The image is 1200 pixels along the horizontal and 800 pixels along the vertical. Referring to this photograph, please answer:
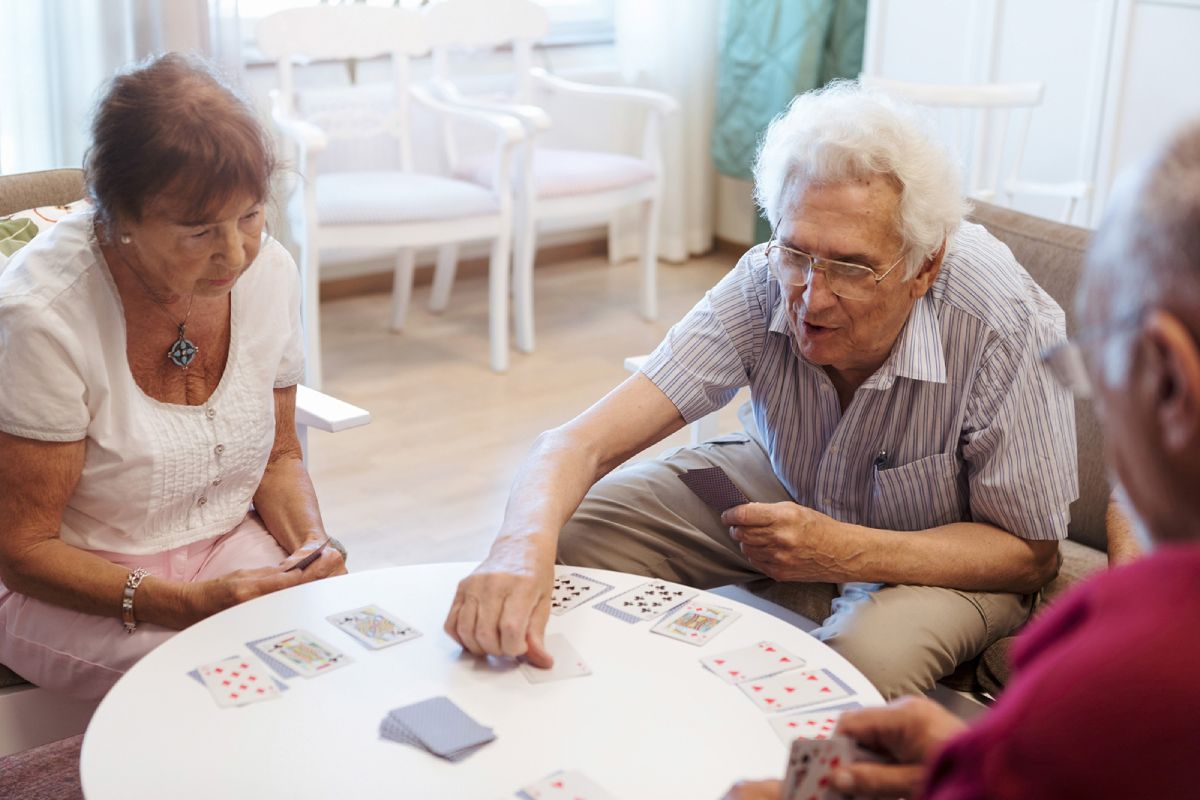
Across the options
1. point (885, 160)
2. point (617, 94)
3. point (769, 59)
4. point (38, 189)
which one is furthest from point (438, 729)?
point (769, 59)

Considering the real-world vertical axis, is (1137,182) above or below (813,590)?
above

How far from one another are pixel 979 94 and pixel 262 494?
2667mm

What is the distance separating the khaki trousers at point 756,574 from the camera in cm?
182

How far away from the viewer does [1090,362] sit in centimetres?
85

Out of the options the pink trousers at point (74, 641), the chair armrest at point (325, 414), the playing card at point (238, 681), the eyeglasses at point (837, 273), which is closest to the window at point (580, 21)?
the chair armrest at point (325, 414)

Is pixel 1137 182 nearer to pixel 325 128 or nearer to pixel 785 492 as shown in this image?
pixel 785 492

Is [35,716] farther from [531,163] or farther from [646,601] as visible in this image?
[531,163]

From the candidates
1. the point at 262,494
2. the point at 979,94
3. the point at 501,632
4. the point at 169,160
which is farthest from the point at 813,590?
the point at 979,94

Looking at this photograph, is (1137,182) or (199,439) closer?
(1137,182)

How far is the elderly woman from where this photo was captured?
171cm

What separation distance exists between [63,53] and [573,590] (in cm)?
289

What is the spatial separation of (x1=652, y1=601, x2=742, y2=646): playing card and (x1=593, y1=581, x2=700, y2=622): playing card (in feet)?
0.06

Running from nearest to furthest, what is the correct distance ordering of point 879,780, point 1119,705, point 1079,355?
1. point 1119,705
2. point 1079,355
3. point 879,780

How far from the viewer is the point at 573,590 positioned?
5.76 feet
